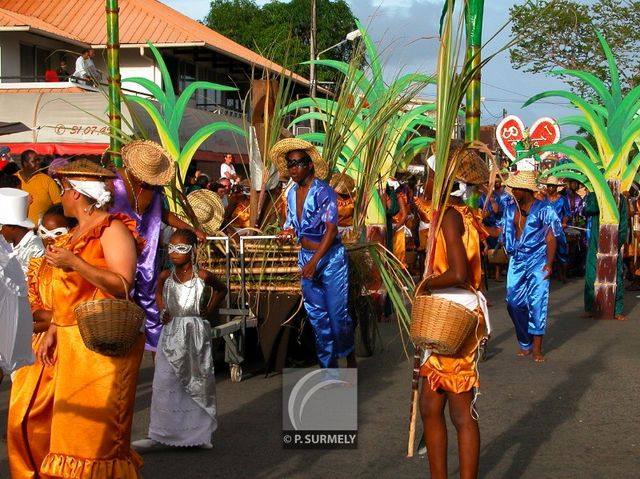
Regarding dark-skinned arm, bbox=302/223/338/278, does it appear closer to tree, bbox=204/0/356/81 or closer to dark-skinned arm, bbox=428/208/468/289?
dark-skinned arm, bbox=428/208/468/289

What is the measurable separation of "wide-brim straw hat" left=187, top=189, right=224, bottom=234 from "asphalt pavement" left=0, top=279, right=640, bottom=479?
4.35 feet

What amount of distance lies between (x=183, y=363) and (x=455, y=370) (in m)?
2.26

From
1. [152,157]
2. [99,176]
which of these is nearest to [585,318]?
[152,157]

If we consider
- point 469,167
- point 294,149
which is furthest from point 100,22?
point 469,167

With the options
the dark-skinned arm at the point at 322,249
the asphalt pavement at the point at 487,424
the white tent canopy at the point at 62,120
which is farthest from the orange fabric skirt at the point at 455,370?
the white tent canopy at the point at 62,120

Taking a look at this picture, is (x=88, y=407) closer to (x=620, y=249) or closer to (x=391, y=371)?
(x=391, y=371)

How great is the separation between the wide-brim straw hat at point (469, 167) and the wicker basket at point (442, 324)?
782 millimetres

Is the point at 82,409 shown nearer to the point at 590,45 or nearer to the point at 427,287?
the point at 427,287

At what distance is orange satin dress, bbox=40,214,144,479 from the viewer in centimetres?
492

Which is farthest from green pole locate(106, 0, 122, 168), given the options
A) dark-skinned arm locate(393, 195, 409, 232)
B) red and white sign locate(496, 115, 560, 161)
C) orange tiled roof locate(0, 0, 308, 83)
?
orange tiled roof locate(0, 0, 308, 83)

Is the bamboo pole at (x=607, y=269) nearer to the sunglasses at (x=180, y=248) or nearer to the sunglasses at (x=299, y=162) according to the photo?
the sunglasses at (x=299, y=162)

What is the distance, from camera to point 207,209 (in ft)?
32.8

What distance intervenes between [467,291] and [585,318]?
9377mm

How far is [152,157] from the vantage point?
8367 mm
